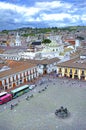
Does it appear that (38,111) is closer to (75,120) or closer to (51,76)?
(75,120)

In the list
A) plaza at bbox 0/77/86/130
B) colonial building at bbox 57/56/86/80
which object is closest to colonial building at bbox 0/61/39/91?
plaza at bbox 0/77/86/130

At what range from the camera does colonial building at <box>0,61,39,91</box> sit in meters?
47.3

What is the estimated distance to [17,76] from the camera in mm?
50906

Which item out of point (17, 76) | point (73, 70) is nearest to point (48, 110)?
point (17, 76)

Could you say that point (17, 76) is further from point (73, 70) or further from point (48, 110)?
point (48, 110)

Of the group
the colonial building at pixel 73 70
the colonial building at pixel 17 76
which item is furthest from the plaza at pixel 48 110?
the colonial building at pixel 73 70

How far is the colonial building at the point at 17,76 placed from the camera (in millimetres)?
47350

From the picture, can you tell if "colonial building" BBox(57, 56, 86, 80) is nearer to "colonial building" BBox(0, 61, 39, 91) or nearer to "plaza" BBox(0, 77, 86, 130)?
"plaza" BBox(0, 77, 86, 130)

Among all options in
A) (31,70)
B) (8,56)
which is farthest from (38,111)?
(8,56)

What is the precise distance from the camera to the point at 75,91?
4478cm

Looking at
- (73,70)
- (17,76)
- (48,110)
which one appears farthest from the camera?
(73,70)

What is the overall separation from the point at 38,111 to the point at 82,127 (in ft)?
27.7

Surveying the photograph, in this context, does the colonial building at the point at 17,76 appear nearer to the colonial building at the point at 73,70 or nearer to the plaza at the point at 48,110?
the plaza at the point at 48,110

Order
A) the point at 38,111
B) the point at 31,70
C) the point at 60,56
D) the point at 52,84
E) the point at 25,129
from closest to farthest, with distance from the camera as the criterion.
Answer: the point at 25,129 < the point at 38,111 < the point at 52,84 < the point at 31,70 < the point at 60,56
